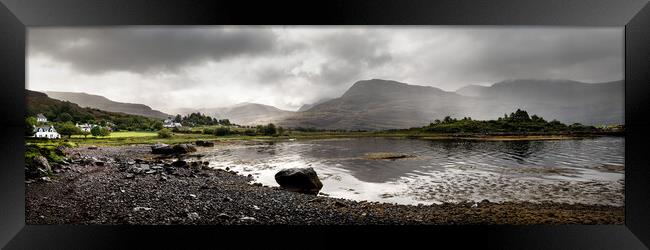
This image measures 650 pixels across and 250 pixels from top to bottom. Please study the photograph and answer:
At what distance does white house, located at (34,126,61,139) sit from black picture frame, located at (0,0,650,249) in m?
0.62

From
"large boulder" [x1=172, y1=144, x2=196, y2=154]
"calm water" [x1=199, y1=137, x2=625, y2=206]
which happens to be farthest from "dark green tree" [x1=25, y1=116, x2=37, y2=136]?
"calm water" [x1=199, y1=137, x2=625, y2=206]

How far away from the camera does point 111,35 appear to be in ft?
13.4

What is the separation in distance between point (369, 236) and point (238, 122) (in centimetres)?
230

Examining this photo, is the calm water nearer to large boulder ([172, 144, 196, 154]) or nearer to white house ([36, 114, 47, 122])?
large boulder ([172, 144, 196, 154])

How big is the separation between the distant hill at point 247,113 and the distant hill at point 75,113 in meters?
0.57

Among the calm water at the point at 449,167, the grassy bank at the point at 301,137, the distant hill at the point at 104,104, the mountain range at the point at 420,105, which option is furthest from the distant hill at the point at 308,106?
the distant hill at the point at 104,104

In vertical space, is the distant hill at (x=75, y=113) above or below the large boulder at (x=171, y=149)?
above

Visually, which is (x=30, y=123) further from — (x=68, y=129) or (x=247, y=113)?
(x=247, y=113)

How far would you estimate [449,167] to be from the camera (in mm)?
4133

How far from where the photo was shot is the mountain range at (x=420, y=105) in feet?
12.4

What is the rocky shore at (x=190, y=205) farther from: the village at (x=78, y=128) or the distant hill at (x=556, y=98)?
the distant hill at (x=556, y=98)

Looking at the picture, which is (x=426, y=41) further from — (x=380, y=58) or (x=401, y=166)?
(x=401, y=166)

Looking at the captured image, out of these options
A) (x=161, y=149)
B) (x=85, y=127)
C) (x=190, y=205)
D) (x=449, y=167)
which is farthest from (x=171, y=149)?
(x=449, y=167)

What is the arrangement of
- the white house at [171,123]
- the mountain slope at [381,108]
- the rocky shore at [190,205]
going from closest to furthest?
the rocky shore at [190,205]
the mountain slope at [381,108]
the white house at [171,123]
